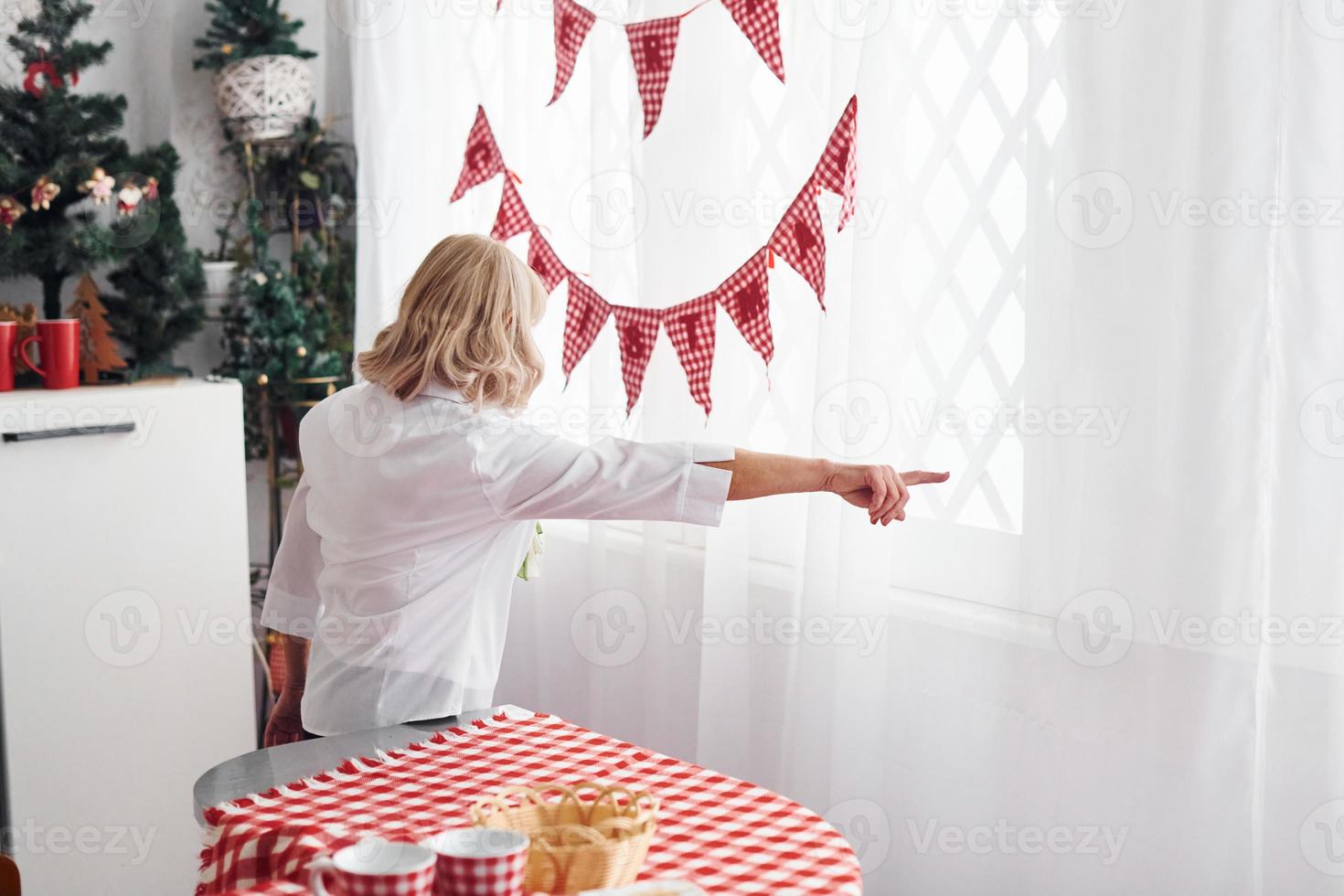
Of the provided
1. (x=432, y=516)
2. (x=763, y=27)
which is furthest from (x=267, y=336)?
(x=432, y=516)

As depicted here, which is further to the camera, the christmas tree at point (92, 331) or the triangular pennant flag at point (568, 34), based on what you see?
the christmas tree at point (92, 331)

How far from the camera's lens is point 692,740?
7.75 ft

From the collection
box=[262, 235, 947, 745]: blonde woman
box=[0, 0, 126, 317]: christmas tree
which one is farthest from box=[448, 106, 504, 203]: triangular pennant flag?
box=[262, 235, 947, 745]: blonde woman

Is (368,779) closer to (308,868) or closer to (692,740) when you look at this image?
(308,868)

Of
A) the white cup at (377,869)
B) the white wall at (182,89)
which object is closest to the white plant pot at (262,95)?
the white wall at (182,89)

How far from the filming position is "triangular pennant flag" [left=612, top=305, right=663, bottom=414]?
2332mm

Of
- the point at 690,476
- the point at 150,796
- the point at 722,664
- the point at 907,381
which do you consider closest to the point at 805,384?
the point at 907,381

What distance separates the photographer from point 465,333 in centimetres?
160

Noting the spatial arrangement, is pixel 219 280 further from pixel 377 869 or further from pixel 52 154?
pixel 377 869

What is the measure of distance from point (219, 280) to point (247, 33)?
25.8 inches

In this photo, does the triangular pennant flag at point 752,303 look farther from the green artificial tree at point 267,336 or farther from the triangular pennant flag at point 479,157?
the green artificial tree at point 267,336

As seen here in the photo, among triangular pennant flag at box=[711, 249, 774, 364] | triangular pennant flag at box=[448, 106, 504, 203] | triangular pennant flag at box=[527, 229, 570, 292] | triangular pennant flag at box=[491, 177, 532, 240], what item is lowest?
triangular pennant flag at box=[711, 249, 774, 364]

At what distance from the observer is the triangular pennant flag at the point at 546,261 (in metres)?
2.57

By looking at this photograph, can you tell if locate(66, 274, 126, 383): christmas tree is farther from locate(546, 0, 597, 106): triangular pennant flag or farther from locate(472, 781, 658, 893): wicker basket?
locate(472, 781, 658, 893): wicker basket
